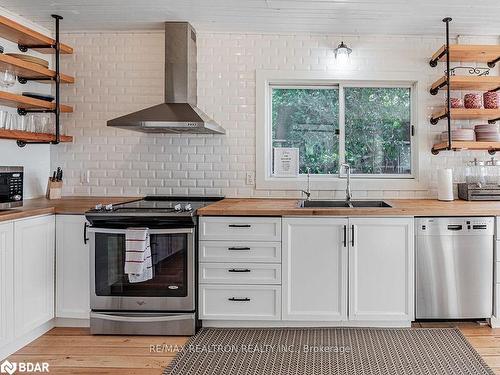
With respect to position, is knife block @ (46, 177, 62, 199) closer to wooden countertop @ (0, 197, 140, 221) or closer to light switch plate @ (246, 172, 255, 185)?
wooden countertop @ (0, 197, 140, 221)

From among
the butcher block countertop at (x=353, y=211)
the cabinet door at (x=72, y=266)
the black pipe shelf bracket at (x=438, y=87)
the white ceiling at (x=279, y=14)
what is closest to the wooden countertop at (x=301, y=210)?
the butcher block countertop at (x=353, y=211)

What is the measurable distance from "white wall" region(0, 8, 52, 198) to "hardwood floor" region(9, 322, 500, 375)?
130 cm

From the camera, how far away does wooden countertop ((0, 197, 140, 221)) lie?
2.57 m

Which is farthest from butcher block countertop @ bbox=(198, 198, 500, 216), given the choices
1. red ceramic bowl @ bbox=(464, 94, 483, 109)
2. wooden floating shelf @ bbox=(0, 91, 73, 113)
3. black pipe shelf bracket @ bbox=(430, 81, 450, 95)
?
wooden floating shelf @ bbox=(0, 91, 73, 113)

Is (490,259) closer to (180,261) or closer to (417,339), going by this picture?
(417,339)

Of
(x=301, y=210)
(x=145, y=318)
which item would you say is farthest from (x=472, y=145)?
(x=145, y=318)

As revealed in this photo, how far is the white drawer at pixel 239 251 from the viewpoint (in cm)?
288

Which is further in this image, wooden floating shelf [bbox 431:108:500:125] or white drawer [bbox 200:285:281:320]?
wooden floating shelf [bbox 431:108:500:125]

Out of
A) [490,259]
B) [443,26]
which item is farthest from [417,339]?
[443,26]

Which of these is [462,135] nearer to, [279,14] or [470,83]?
[470,83]

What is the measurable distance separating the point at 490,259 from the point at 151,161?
2866mm

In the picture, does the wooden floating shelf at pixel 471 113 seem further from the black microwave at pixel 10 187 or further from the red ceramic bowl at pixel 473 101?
the black microwave at pixel 10 187

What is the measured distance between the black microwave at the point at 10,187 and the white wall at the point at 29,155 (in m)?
0.31

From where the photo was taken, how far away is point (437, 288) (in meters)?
2.89
